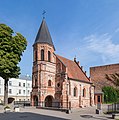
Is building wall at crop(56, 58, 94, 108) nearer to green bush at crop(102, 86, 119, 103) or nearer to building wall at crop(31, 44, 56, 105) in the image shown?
building wall at crop(31, 44, 56, 105)

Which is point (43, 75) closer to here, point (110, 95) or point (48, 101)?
point (48, 101)

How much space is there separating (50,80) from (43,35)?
10.2 m

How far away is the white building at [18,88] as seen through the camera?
6016 centimetres

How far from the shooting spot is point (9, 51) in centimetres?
3275

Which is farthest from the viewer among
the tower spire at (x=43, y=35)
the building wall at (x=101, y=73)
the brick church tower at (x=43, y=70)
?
the building wall at (x=101, y=73)

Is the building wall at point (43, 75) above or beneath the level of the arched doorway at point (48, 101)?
above

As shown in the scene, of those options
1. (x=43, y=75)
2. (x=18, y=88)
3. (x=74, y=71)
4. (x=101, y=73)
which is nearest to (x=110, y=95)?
(x=101, y=73)

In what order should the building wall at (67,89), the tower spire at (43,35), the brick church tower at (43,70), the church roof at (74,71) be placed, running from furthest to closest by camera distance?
the church roof at (74,71)
the tower spire at (43,35)
the brick church tower at (43,70)
the building wall at (67,89)

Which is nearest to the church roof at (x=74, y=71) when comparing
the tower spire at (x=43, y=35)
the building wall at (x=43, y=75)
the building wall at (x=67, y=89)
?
the building wall at (x=67, y=89)

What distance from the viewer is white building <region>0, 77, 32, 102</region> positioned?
60.2m

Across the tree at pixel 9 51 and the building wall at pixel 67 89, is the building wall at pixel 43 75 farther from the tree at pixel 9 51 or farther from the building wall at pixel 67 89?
the tree at pixel 9 51

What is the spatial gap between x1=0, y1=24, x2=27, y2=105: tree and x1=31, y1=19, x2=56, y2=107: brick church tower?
572 centimetres

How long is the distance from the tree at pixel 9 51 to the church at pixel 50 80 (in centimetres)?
595

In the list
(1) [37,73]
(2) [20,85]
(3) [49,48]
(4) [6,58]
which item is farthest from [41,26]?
(2) [20,85]
